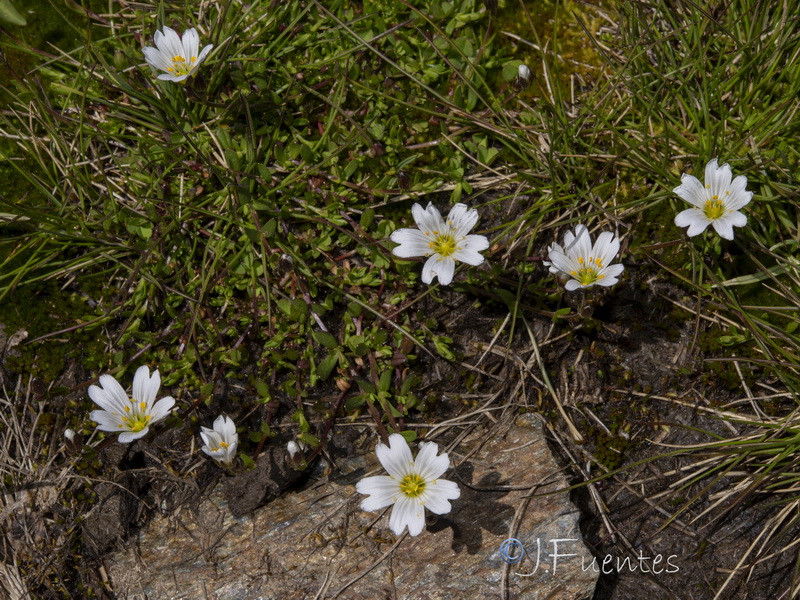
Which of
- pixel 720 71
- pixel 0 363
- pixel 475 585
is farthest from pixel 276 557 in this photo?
pixel 720 71

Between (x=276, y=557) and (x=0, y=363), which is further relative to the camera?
(x=0, y=363)

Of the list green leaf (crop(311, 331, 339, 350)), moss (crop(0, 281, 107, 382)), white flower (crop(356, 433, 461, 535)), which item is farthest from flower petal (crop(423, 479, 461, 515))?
moss (crop(0, 281, 107, 382))

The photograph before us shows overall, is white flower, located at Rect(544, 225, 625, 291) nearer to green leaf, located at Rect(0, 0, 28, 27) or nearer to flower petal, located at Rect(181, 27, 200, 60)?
flower petal, located at Rect(181, 27, 200, 60)

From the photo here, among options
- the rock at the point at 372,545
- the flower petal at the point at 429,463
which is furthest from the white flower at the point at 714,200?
the flower petal at the point at 429,463

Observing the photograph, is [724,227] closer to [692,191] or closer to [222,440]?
[692,191]

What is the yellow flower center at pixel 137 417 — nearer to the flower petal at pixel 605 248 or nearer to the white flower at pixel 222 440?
the white flower at pixel 222 440

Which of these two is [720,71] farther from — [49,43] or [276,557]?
[49,43]
